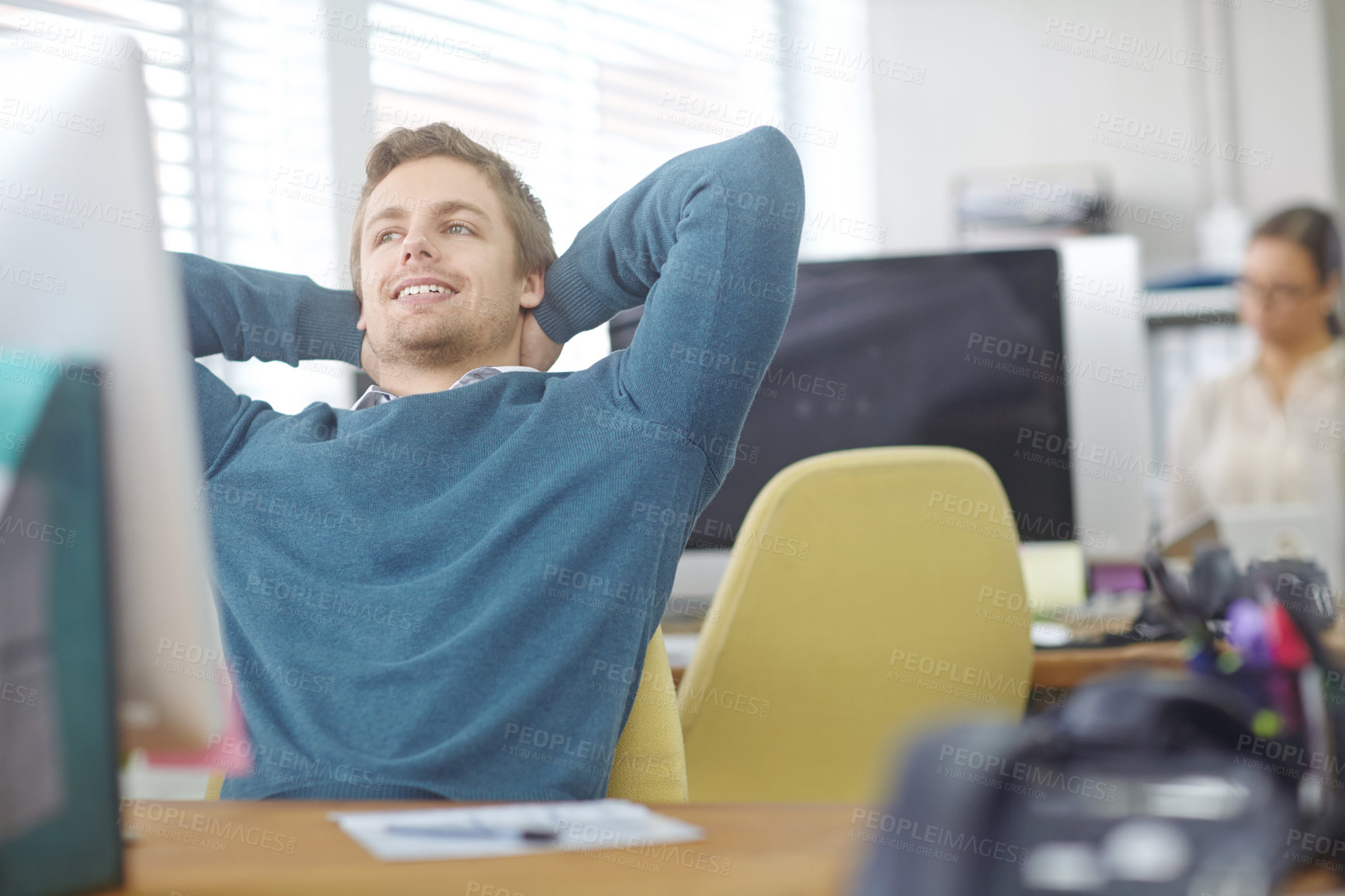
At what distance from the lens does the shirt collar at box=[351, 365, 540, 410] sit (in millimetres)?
1393

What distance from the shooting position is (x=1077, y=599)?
2072mm

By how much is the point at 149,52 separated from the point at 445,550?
1.42 metres

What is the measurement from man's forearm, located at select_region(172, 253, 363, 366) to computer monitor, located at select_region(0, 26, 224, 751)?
1.02m

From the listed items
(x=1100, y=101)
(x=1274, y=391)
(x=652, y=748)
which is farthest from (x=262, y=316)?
(x=1100, y=101)

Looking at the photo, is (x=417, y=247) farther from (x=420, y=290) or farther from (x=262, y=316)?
(x=262, y=316)

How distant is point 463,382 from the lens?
1.39 metres

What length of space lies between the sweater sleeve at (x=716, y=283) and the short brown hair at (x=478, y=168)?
0.23m

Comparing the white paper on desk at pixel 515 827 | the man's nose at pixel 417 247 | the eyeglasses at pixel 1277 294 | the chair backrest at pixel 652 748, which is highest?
the eyeglasses at pixel 1277 294

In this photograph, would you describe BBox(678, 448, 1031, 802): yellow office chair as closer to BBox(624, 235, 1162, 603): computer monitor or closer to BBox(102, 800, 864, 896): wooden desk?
BBox(624, 235, 1162, 603): computer monitor

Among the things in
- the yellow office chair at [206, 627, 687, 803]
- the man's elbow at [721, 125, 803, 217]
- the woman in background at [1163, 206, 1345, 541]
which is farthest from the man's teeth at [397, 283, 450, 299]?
the woman in background at [1163, 206, 1345, 541]

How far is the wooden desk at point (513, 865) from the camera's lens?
57cm

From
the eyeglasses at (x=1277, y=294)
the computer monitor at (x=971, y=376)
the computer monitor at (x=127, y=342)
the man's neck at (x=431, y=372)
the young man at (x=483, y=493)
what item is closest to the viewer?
the computer monitor at (x=127, y=342)

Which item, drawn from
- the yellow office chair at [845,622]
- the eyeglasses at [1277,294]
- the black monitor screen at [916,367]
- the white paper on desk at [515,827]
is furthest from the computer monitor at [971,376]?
the white paper on desk at [515,827]

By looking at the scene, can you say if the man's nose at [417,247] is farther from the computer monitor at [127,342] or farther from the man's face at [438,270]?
the computer monitor at [127,342]
